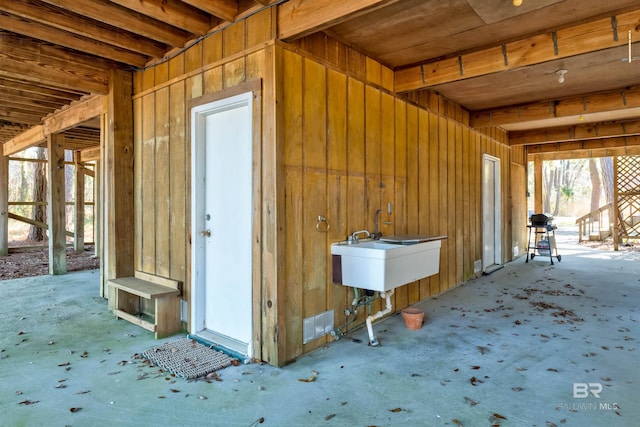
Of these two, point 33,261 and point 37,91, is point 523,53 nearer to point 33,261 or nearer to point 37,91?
point 37,91

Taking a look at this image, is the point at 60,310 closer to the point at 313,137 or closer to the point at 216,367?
the point at 216,367

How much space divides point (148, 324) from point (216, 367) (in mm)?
1079

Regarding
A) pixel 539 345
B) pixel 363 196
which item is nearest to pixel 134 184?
pixel 363 196

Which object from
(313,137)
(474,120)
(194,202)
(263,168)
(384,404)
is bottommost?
(384,404)

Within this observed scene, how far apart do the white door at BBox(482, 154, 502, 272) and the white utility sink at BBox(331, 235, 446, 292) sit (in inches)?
136

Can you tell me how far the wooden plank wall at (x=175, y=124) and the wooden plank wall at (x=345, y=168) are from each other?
0.32m

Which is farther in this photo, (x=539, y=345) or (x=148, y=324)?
(x=148, y=324)

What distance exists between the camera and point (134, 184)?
4.20 m

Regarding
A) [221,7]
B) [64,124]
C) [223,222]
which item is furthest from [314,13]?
[64,124]

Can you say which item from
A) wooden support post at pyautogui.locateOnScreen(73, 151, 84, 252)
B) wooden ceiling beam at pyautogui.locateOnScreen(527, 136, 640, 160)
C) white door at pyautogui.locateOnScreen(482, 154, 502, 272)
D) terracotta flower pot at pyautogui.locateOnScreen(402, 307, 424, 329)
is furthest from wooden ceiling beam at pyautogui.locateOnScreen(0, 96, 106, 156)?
wooden ceiling beam at pyautogui.locateOnScreen(527, 136, 640, 160)

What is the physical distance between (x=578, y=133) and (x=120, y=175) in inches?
305

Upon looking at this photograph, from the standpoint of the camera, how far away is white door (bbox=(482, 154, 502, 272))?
21.4ft

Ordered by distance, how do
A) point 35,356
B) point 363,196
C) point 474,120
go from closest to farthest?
point 35,356 → point 363,196 → point 474,120

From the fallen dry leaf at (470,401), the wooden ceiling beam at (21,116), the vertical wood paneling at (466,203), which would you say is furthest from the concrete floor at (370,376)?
the wooden ceiling beam at (21,116)
